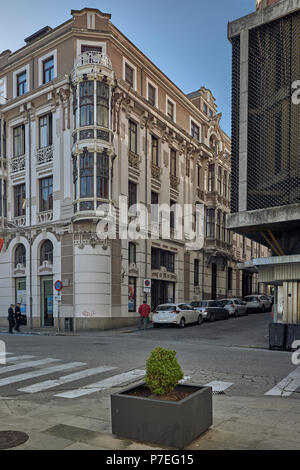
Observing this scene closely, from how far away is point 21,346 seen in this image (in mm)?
16125

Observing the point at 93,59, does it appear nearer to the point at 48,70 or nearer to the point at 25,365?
the point at 48,70

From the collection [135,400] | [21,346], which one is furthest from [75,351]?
[135,400]

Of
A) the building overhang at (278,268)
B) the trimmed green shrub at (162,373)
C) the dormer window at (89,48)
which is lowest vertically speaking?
the trimmed green shrub at (162,373)

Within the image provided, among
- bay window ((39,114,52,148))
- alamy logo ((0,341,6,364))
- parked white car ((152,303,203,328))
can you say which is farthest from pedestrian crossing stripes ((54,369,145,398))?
bay window ((39,114,52,148))

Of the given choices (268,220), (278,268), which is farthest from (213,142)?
(268,220)

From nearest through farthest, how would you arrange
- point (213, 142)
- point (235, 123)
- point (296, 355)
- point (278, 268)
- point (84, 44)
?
point (296, 355), point (278, 268), point (235, 123), point (84, 44), point (213, 142)

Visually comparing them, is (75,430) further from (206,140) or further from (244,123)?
(206,140)

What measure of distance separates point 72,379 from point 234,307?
2465cm

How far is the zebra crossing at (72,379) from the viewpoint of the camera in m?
9.04

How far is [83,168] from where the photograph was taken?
24.9 meters

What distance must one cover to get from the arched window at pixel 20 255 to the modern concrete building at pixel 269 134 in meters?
17.4

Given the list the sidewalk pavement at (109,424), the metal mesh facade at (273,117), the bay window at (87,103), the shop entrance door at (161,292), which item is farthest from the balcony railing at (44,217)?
the sidewalk pavement at (109,424)

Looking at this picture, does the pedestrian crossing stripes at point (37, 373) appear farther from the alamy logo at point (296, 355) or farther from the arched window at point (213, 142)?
the arched window at point (213, 142)

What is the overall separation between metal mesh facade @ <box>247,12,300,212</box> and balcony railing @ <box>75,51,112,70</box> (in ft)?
37.6
